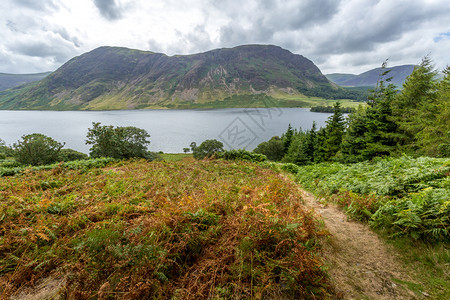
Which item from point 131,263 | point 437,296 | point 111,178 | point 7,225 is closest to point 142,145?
point 111,178

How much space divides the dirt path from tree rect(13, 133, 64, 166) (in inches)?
1234

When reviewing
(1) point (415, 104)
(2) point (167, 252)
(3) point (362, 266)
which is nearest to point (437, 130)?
(1) point (415, 104)

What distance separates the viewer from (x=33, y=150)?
74.9 ft

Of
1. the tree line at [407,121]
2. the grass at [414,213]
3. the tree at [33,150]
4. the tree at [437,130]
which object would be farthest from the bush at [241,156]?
the tree at [33,150]

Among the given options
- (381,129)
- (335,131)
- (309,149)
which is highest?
(381,129)

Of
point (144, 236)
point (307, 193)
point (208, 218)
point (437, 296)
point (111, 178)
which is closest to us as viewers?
point (437, 296)

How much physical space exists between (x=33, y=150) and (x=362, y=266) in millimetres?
32932

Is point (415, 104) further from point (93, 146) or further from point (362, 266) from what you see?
point (93, 146)

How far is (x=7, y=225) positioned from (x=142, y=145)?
31.9m

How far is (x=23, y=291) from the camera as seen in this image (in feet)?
9.52

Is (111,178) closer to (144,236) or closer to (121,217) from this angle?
(121,217)

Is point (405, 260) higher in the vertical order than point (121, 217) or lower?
lower

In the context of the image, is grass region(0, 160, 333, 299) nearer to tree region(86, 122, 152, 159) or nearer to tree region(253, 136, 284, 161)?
tree region(86, 122, 152, 159)

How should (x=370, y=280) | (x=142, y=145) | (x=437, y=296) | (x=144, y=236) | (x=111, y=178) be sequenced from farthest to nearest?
(x=142, y=145) → (x=111, y=178) → (x=144, y=236) → (x=370, y=280) → (x=437, y=296)
